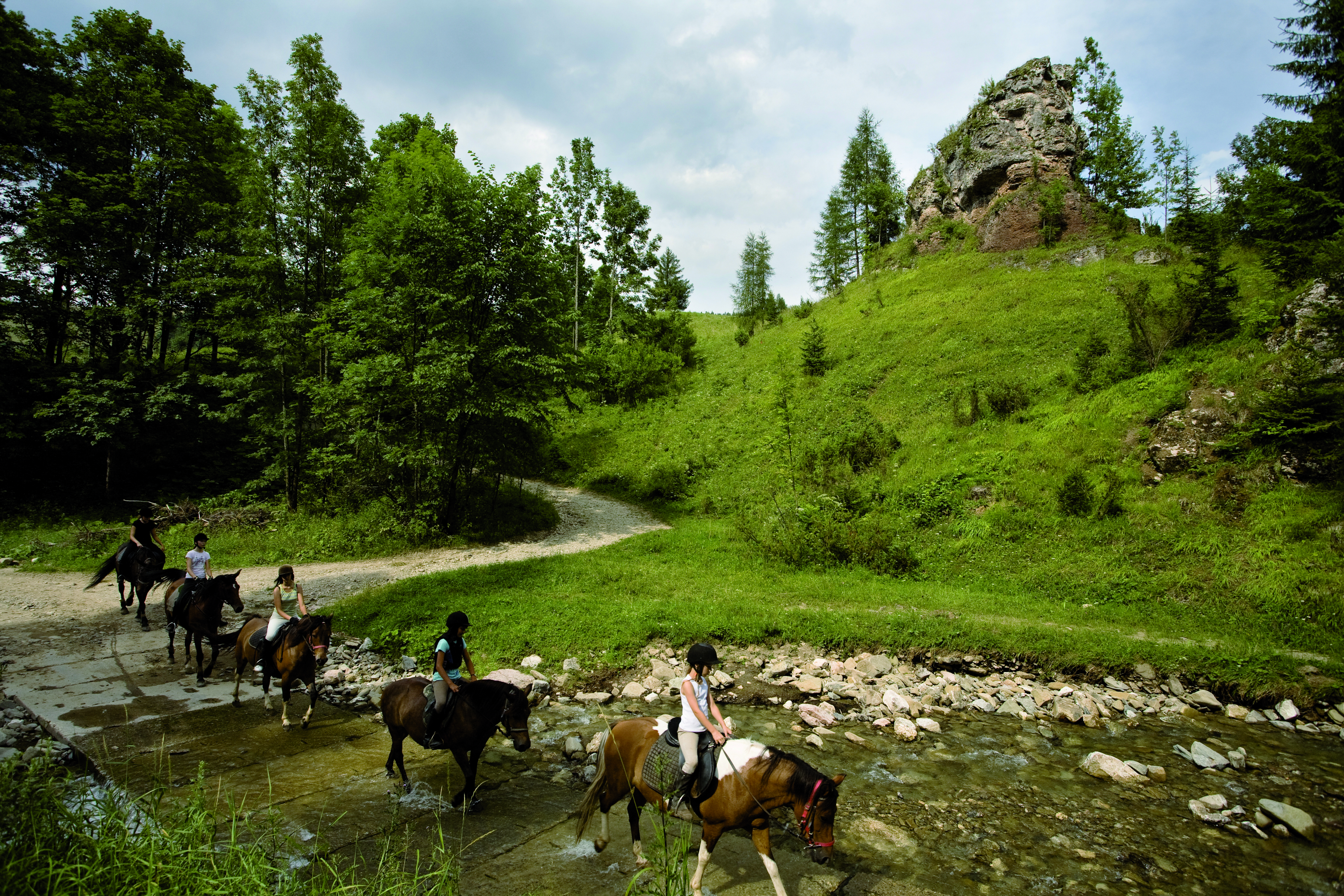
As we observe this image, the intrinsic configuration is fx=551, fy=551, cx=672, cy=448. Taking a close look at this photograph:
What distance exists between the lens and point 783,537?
1755cm

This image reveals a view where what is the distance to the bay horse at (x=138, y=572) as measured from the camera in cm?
1278

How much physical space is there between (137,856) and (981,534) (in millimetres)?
18429

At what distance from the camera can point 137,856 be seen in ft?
11.5

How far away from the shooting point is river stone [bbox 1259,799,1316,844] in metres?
6.49

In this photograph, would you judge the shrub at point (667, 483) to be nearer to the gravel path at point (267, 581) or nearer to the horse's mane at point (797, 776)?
the gravel path at point (267, 581)

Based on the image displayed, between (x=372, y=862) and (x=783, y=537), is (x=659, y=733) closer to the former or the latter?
(x=372, y=862)

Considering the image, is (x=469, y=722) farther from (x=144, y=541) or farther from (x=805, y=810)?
(x=144, y=541)

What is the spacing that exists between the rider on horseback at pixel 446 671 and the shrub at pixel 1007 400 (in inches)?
886

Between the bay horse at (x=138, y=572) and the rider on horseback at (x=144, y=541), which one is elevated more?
the rider on horseback at (x=144, y=541)

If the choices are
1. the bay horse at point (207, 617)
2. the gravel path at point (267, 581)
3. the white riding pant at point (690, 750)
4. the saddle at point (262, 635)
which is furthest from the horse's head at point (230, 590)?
the white riding pant at point (690, 750)

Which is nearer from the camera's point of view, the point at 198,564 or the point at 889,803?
the point at 889,803

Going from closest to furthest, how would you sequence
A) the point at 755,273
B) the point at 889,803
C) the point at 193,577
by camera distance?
the point at 889,803 < the point at 193,577 < the point at 755,273

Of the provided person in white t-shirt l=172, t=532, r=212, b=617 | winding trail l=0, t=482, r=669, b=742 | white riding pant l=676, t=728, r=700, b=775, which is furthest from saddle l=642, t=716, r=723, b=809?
person in white t-shirt l=172, t=532, r=212, b=617

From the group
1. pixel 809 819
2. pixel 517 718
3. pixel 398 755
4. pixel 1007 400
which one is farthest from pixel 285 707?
pixel 1007 400
